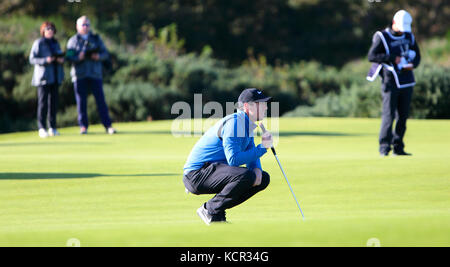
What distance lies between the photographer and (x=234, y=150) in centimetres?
662

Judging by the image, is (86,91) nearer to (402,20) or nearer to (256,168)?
(402,20)

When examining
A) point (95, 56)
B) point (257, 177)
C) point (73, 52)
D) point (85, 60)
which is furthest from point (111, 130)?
point (257, 177)

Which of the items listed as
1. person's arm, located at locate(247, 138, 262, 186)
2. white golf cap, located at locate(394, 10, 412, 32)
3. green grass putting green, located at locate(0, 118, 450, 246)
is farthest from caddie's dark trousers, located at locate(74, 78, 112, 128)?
person's arm, located at locate(247, 138, 262, 186)

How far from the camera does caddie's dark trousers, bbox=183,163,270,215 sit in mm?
6676

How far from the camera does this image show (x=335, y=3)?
4803 cm

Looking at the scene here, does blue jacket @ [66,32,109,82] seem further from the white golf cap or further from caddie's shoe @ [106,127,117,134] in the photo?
the white golf cap

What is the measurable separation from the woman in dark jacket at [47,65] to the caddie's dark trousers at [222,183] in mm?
7905

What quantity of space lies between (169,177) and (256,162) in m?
3.05

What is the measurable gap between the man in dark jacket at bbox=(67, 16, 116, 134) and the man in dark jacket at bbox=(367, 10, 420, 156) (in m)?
5.51

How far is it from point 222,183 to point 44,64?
27.3 ft
